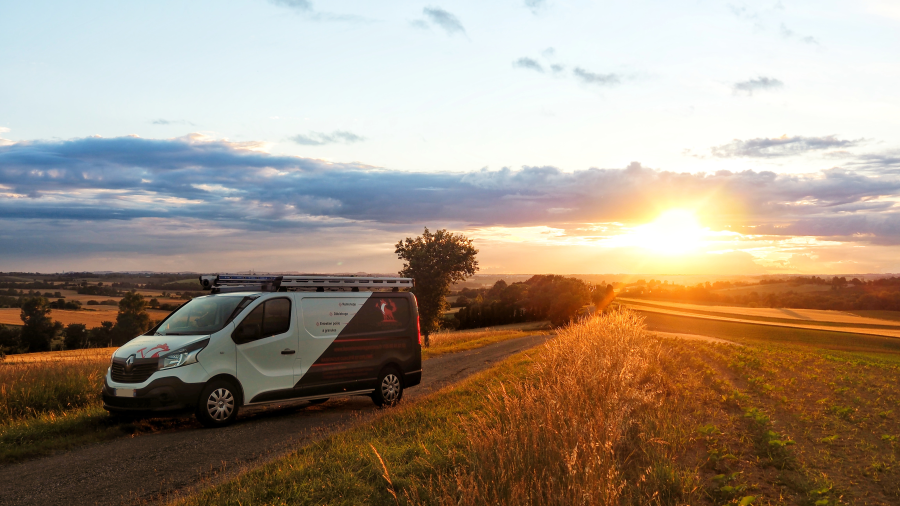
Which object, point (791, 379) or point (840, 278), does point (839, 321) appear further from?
point (791, 379)

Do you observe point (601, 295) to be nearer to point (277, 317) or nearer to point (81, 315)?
point (277, 317)

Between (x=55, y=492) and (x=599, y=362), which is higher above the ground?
(x=599, y=362)

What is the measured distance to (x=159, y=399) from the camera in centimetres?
917

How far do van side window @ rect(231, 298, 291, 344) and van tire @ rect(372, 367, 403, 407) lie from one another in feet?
8.26

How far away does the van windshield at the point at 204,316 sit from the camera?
10164 mm

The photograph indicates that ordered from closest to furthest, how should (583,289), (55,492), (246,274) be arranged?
Result: (55,492) → (246,274) → (583,289)

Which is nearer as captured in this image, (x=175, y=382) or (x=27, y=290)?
(x=175, y=382)

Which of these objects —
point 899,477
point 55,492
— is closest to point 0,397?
point 55,492

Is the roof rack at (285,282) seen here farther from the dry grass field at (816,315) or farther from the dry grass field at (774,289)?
the dry grass field at (774,289)

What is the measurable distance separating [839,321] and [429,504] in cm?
5740

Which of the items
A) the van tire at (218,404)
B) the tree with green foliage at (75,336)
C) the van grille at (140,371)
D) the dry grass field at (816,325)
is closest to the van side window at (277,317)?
the van tire at (218,404)

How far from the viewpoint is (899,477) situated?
21.6 ft

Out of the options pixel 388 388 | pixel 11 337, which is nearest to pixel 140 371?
pixel 388 388

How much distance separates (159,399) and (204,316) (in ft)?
5.93
